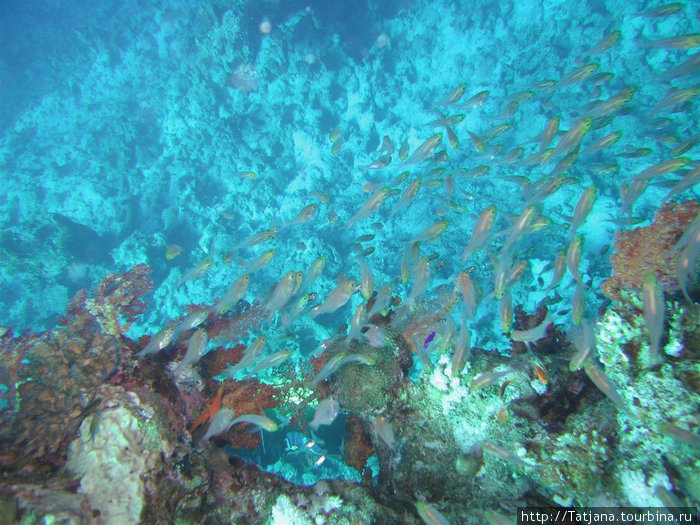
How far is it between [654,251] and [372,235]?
5404 millimetres

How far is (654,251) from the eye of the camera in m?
4.27

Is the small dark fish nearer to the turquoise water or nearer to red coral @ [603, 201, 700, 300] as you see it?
the turquoise water

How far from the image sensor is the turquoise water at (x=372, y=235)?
140 inches

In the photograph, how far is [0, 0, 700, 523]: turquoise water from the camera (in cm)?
354

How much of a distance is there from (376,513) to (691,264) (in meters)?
4.12

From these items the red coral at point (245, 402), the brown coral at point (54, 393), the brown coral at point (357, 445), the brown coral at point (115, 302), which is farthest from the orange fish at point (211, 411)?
the brown coral at point (115, 302)

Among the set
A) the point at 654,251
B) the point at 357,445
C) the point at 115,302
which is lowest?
the point at 357,445

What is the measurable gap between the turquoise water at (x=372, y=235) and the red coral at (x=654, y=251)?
0.13 feet

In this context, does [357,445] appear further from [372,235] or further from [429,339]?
[372,235]

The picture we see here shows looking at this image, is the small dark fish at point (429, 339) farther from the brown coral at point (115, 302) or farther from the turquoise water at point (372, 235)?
the brown coral at point (115, 302)

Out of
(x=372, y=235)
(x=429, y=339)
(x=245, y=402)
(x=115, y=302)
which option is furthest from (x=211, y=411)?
(x=372, y=235)

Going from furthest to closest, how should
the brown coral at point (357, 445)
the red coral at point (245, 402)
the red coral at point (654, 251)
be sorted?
the brown coral at point (357, 445) → the red coral at point (245, 402) → the red coral at point (654, 251)

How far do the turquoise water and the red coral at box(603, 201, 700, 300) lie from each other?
0.04 meters

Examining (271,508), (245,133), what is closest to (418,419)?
(271,508)
